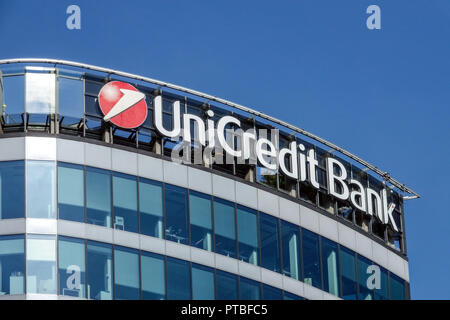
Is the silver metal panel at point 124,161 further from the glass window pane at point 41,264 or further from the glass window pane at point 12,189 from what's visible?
the glass window pane at point 41,264

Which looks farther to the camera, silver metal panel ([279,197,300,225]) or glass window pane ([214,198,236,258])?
silver metal panel ([279,197,300,225])

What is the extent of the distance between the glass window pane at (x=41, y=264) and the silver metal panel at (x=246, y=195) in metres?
11.7

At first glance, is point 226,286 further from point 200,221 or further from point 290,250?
point 290,250

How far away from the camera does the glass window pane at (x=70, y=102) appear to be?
61.3m

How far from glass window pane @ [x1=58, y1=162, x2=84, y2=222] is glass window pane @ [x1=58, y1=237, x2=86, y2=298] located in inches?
52.1

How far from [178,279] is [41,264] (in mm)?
7233

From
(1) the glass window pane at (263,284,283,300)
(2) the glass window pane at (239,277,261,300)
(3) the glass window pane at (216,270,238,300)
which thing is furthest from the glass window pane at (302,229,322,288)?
(3) the glass window pane at (216,270,238,300)

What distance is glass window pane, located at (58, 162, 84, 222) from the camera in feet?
192


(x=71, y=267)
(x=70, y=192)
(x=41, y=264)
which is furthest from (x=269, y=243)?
(x=41, y=264)

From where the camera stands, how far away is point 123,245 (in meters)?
59.1

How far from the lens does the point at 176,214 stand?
61469 mm

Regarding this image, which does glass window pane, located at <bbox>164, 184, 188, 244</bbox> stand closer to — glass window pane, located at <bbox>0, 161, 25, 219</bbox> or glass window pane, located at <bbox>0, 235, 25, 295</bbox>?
glass window pane, located at <bbox>0, 161, 25, 219</bbox>
